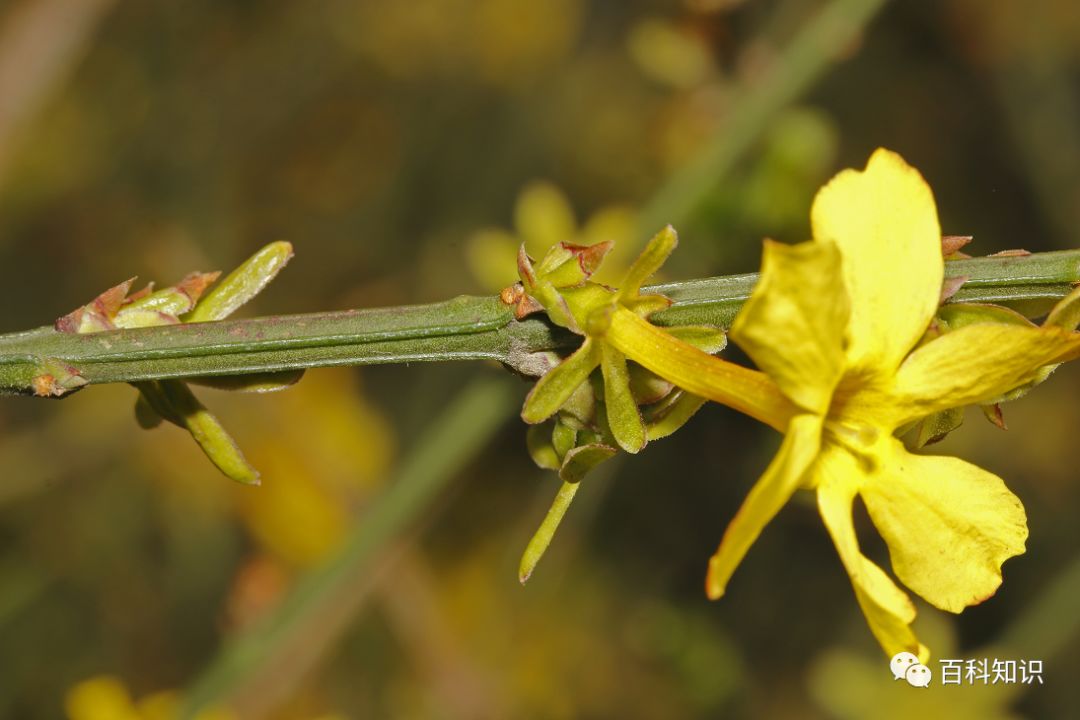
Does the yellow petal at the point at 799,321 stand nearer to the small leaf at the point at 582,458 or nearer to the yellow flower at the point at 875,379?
the yellow flower at the point at 875,379

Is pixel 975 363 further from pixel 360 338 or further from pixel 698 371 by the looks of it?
pixel 360 338

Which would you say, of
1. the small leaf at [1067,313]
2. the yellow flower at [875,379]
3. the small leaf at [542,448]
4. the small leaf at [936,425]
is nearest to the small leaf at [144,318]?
the small leaf at [542,448]

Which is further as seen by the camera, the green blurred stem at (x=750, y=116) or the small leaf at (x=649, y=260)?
the green blurred stem at (x=750, y=116)

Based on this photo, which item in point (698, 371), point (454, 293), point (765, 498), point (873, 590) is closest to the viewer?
point (765, 498)

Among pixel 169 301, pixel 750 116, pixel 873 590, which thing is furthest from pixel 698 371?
pixel 750 116

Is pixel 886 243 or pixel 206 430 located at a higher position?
pixel 206 430
